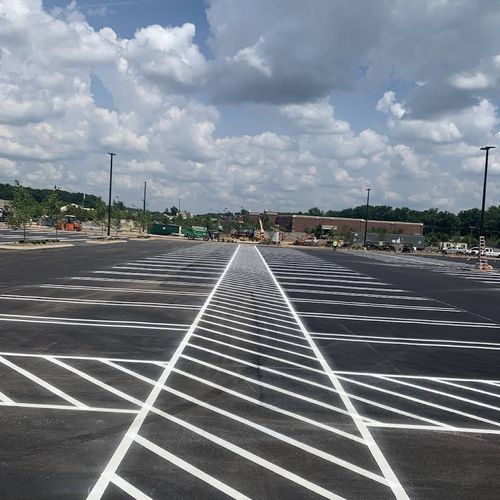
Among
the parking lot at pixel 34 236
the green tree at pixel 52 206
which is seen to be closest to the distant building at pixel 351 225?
the parking lot at pixel 34 236

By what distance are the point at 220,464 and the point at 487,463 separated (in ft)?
8.24

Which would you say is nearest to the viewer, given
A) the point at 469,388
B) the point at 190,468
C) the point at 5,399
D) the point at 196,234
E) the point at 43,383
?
the point at 190,468

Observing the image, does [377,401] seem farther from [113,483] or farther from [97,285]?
[97,285]

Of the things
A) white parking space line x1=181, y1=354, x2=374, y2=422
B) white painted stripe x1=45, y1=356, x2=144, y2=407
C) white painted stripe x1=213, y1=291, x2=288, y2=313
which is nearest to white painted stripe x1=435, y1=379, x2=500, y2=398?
white parking space line x1=181, y1=354, x2=374, y2=422

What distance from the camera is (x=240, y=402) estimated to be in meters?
6.83

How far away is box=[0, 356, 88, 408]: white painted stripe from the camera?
655 cm

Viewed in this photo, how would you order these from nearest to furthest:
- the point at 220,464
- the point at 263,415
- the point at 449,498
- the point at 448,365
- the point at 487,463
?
the point at 449,498
the point at 220,464
the point at 487,463
the point at 263,415
the point at 448,365

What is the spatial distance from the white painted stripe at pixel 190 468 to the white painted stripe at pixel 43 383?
4.26 feet

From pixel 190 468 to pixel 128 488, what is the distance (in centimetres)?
59

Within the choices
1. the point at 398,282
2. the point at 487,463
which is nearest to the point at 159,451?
the point at 487,463

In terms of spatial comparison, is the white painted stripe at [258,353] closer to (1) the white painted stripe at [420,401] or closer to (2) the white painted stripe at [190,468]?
(1) the white painted stripe at [420,401]

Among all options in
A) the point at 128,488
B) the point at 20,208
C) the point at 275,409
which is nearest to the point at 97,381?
the point at 275,409

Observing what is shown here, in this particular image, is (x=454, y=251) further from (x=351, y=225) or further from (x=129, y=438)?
(x=129, y=438)

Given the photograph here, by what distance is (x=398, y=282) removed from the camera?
27156mm
